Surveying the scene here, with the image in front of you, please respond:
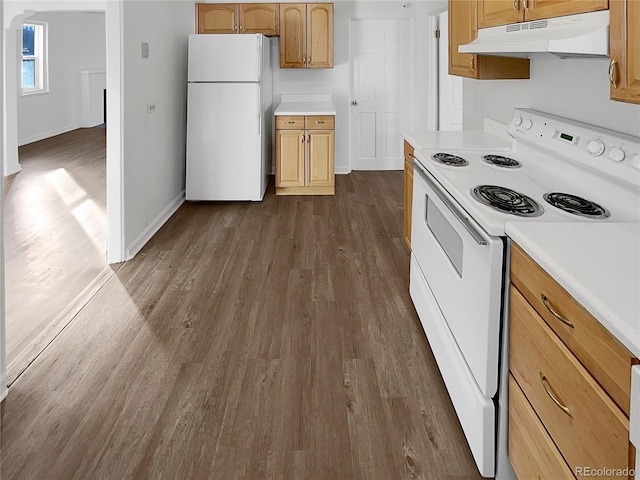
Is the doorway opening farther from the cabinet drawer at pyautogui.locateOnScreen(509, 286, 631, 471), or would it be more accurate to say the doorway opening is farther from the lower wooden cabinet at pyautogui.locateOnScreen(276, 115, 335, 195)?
the cabinet drawer at pyautogui.locateOnScreen(509, 286, 631, 471)

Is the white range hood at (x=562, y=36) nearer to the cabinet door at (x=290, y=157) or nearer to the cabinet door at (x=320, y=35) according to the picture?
the cabinet door at (x=290, y=157)

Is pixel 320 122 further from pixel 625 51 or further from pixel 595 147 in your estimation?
pixel 625 51

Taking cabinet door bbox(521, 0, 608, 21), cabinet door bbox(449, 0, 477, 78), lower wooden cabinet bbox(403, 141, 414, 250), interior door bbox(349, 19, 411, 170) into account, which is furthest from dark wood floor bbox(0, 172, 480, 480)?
interior door bbox(349, 19, 411, 170)

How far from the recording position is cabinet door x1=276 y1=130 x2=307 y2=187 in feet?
19.8

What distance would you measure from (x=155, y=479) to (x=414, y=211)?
181cm

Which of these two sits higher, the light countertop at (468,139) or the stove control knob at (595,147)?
the light countertop at (468,139)

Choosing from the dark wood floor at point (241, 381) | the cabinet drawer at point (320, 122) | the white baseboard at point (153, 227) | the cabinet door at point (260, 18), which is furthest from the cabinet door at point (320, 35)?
the dark wood floor at point (241, 381)

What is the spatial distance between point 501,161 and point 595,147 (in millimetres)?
674

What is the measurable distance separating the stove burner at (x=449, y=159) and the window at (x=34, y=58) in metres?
8.36

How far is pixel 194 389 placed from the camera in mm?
2359

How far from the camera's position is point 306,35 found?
665 centimetres

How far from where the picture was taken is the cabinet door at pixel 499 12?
2193 millimetres

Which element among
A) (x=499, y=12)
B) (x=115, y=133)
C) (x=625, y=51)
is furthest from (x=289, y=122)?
(x=625, y=51)

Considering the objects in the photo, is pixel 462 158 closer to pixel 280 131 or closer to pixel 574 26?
pixel 574 26
